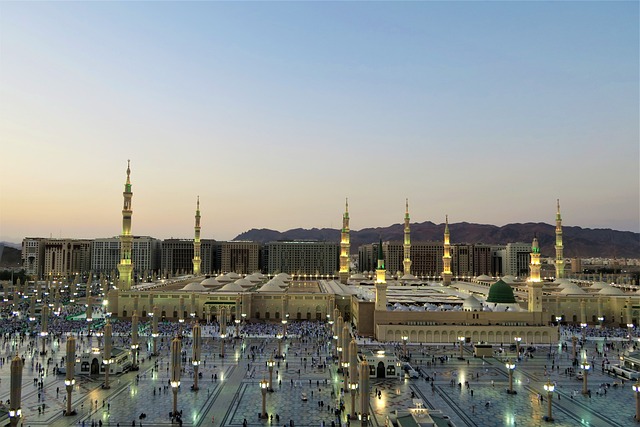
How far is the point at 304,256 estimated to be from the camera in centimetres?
15012

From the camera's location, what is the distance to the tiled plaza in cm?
2561

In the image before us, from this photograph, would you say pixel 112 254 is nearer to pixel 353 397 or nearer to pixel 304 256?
pixel 304 256

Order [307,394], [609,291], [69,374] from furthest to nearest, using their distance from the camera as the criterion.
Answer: [609,291] → [307,394] → [69,374]

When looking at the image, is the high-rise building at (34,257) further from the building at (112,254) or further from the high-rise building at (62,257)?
the building at (112,254)

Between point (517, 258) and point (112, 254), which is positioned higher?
point (112, 254)

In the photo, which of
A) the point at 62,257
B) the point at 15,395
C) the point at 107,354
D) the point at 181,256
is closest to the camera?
the point at 15,395

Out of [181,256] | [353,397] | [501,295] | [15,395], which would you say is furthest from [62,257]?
[353,397]

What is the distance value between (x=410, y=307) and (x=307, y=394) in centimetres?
2188

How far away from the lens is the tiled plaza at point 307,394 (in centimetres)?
2561

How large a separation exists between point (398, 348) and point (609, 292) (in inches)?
1199

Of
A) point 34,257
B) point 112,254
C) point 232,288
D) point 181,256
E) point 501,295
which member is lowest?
point 232,288

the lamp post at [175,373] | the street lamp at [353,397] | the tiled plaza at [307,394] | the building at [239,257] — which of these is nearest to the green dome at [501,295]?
the tiled plaza at [307,394]

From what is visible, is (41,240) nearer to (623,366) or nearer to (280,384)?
(280,384)

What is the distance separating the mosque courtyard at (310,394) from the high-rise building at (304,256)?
4268 inches
